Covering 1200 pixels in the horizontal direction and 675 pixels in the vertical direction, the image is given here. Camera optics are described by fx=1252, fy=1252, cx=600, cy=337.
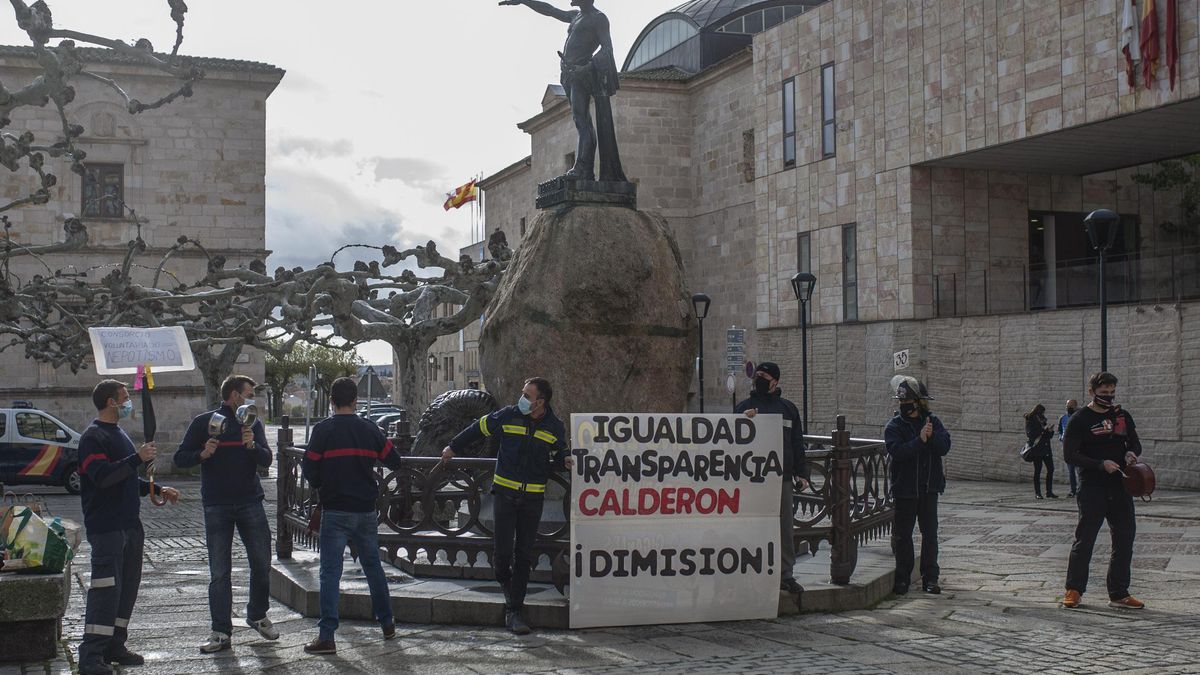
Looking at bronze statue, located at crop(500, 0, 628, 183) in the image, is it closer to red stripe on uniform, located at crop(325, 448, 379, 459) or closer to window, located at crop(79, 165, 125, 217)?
red stripe on uniform, located at crop(325, 448, 379, 459)

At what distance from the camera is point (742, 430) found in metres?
9.12

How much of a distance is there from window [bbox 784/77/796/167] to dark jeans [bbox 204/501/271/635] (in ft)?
82.1

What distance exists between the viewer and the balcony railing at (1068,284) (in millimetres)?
22000

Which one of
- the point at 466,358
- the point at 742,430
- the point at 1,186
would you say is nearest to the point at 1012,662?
the point at 742,430

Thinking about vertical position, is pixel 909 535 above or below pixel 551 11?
below

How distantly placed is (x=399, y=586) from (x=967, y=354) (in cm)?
1938

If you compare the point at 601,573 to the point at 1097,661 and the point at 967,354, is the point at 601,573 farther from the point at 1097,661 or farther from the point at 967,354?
the point at 967,354

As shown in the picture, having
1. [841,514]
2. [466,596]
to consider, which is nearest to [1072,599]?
[841,514]

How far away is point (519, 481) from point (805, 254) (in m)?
23.6

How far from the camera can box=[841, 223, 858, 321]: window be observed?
29297 millimetres

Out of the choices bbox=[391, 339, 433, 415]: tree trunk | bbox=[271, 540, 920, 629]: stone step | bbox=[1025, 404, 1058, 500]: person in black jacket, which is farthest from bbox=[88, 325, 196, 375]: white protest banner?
bbox=[1025, 404, 1058, 500]: person in black jacket

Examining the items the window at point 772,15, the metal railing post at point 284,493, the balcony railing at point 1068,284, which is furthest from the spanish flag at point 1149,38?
the window at point 772,15

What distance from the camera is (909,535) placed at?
10.2m

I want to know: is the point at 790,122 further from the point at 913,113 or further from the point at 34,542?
the point at 34,542
